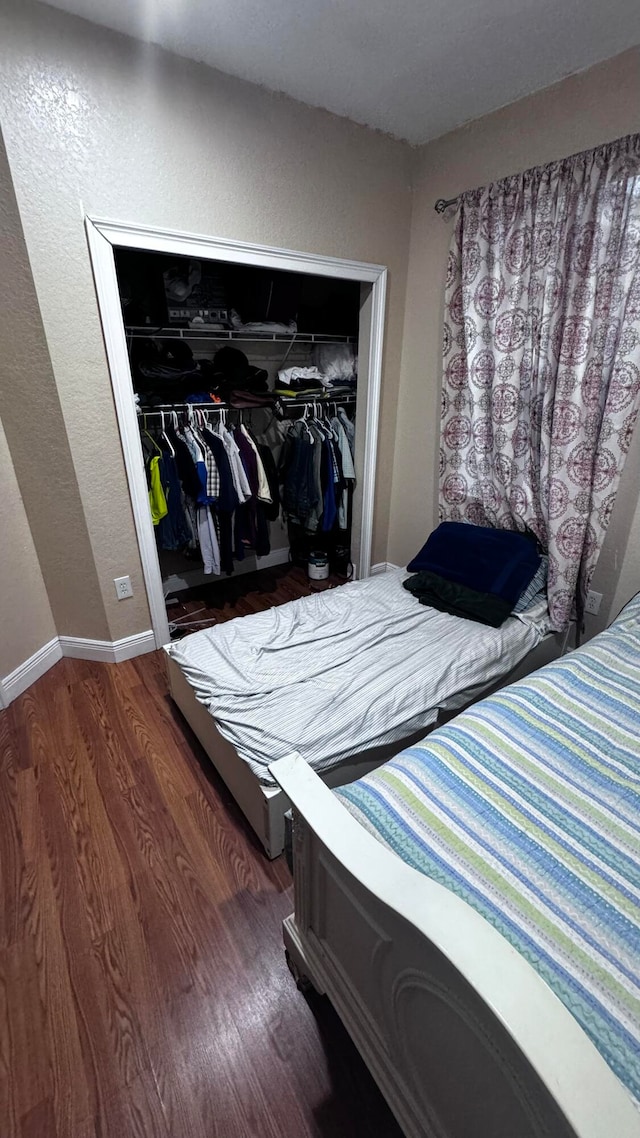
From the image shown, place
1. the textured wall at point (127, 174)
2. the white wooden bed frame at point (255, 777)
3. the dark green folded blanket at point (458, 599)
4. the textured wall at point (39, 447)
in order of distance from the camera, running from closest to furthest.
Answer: the white wooden bed frame at point (255, 777) → the textured wall at point (127, 174) → the textured wall at point (39, 447) → the dark green folded blanket at point (458, 599)

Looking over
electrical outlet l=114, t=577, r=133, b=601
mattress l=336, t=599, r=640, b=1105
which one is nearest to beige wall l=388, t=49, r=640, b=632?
mattress l=336, t=599, r=640, b=1105

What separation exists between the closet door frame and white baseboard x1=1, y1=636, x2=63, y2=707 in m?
0.51

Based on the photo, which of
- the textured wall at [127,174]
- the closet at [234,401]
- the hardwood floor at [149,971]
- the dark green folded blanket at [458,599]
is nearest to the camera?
the hardwood floor at [149,971]

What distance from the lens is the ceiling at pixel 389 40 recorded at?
4.73 feet

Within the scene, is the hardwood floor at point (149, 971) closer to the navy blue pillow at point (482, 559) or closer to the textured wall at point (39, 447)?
the textured wall at point (39, 447)

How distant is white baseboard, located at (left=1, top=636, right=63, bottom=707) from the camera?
2.04 metres

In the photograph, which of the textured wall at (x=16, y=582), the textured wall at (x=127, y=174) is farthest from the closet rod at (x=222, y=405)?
the textured wall at (x=16, y=582)

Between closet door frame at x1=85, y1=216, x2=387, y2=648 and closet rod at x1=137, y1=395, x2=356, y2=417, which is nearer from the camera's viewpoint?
closet door frame at x1=85, y1=216, x2=387, y2=648

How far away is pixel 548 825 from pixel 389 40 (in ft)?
8.07

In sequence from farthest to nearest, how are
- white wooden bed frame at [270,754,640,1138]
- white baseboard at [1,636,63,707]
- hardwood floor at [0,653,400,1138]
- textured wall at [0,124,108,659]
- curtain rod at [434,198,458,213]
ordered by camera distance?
1. curtain rod at [434,198,458,213]
2. white baseboard at [1,636,63,707]
3. textured wall at [0,124,108,659]
4. hardwood floor at [0,653,400,1138]
5. white wooden bed frame at [270,754,640,1138]

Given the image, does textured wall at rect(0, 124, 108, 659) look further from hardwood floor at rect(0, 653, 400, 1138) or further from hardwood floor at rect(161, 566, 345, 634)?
hardwood floor at rect(0, 653, 400, 1138)

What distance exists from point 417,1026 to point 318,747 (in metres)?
0.71

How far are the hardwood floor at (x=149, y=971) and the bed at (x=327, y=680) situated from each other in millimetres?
181

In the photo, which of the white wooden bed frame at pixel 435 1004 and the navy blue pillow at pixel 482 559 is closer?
the white wooden bed frame at pixel 435 1004
